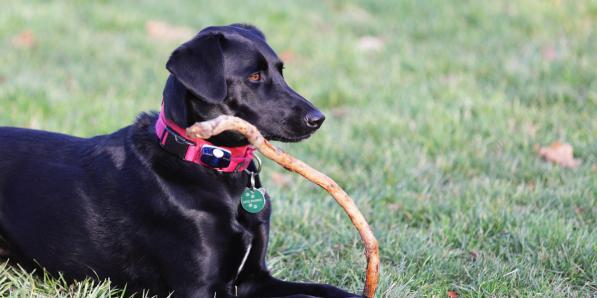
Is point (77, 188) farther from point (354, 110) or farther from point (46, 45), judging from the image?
point (46, 45)

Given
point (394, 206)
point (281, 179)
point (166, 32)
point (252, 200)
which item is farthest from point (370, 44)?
point (252, 200)

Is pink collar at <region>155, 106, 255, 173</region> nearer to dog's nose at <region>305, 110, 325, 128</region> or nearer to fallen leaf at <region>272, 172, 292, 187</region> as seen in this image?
dog's nose at <region>305, 110, 325, 128</region>

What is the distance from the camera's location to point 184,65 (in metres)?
3.04

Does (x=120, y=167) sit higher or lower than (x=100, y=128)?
higher

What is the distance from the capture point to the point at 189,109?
3197mm

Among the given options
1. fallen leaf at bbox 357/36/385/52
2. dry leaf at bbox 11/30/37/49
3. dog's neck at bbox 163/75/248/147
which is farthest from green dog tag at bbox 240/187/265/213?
dry leaf at bbox 11/30/37/49

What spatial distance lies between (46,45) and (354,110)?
10.8 ft

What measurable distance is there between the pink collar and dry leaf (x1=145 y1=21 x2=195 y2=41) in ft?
16.5

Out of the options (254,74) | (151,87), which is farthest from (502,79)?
(254,74)

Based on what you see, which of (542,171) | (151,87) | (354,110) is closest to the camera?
(542,171)

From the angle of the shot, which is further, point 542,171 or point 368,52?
point 368,52

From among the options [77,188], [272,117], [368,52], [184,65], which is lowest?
[368,52]

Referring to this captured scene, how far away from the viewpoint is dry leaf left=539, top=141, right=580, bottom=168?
5.06 meters

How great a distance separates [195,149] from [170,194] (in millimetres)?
217
